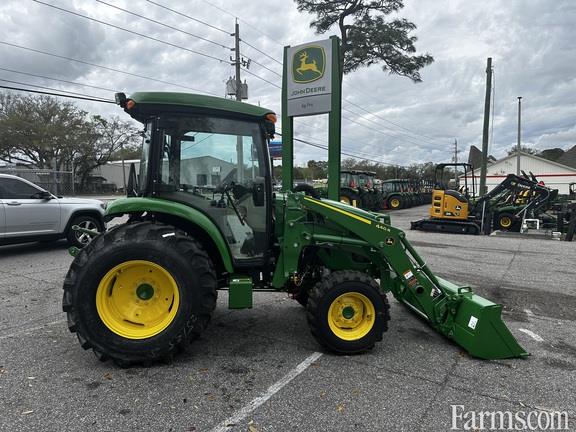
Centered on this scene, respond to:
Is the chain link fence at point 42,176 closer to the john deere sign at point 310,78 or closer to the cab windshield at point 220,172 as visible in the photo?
the john deere sign at point 310,78

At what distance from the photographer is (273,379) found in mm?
3428

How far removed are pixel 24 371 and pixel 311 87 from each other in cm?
745

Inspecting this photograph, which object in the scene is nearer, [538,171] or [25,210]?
[25,210]

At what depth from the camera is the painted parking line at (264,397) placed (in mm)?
2805

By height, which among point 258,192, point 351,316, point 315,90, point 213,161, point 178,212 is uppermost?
point 315,90

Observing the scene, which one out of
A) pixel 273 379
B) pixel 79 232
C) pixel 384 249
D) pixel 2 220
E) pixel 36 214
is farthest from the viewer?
pixel 79 232

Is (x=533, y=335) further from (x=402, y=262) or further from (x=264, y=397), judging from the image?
(x=264, y=397)

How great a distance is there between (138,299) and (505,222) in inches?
583

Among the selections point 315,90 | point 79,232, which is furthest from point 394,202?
point 79,232

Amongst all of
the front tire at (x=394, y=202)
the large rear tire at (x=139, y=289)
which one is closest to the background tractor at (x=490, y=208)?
the front tire at (x=394, y=202)

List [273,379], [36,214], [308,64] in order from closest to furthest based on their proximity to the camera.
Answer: [273,379], [36,214], [308,64]

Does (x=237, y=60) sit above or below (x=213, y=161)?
above

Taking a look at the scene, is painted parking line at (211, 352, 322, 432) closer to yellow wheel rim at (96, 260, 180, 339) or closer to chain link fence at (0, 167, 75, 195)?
yellow wheel rim at (96, 260, 180, 339)

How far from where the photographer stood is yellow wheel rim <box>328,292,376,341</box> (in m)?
3.87
